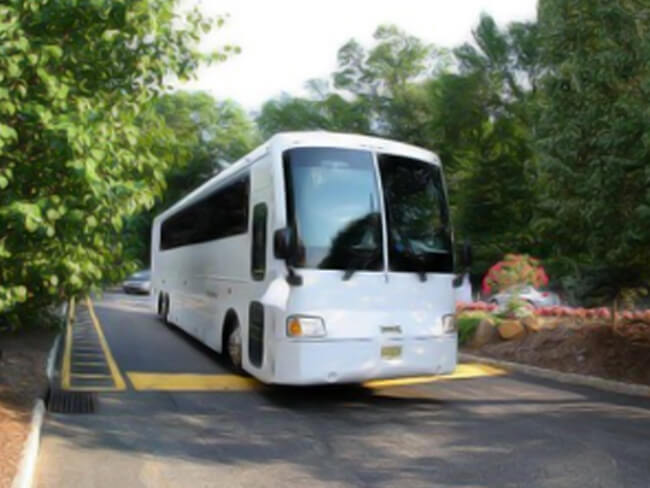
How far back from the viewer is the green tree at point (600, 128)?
10.4m

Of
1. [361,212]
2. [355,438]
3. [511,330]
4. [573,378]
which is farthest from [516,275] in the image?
[355,438]

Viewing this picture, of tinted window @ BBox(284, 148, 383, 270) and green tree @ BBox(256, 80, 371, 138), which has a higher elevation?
green tree @ BBox(256, 80, 371, 138)

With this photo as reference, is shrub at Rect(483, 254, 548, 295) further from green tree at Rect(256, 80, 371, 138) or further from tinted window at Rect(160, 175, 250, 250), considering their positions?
green tree at Rect(256, 80, 371, 138)

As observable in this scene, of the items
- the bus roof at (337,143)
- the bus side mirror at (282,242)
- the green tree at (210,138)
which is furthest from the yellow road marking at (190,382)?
the green tree at (210,138)

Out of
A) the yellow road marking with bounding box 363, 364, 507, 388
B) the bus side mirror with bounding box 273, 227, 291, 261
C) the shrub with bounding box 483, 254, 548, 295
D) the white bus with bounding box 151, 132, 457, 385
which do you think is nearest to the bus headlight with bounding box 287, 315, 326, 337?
the white bus with bounding box 151, 132, 457, 385

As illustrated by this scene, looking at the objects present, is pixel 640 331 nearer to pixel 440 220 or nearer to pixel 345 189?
pixel 440 220

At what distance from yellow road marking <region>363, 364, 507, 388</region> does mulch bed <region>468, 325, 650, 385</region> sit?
67cm

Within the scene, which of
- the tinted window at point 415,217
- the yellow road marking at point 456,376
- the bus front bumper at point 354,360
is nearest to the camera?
the bus front bumper at point 354,360

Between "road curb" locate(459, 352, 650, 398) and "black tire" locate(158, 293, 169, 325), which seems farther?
"black tire" locate(158, 293, 169, 325)

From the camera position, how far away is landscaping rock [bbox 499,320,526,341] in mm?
14070

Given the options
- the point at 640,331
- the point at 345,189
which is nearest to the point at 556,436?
the point at 345,189

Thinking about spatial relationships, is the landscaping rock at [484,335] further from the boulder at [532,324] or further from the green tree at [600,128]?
the green tree at [600,128]

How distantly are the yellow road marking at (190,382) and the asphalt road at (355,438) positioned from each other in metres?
0.11

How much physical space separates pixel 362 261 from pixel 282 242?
1.16 m
